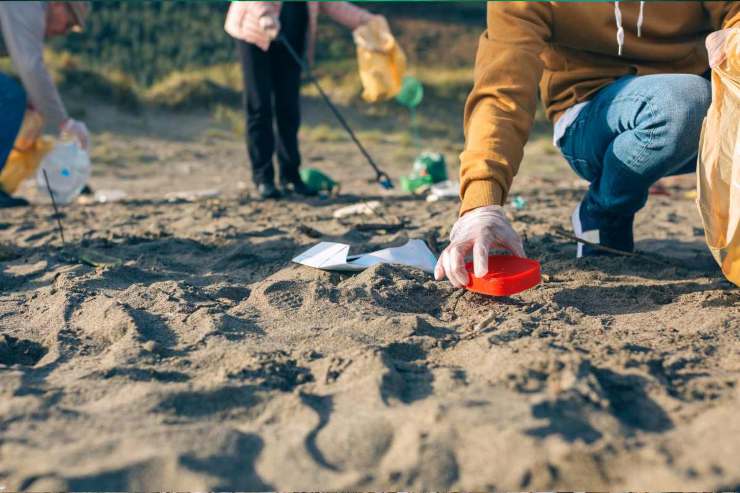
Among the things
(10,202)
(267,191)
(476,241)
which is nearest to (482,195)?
(476,241)

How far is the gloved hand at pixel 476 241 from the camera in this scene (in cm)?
183

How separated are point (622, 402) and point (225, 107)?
26.7ft

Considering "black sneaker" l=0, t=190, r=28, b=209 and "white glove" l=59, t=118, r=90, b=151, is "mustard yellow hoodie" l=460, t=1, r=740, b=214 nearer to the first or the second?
"white glove" l=59, t=118, r=90, b=151

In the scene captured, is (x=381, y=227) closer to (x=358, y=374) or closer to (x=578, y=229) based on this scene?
(x=578, y=229)

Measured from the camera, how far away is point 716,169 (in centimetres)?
189

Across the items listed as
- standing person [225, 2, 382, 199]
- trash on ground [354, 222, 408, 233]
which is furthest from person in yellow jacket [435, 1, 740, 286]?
standing person [225, 2, 382, 199]

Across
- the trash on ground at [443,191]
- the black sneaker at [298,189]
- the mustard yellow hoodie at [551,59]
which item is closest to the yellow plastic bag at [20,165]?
the black sneaker at [298,189]

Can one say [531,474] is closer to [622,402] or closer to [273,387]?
[622,402]

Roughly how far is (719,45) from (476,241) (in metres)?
0.79

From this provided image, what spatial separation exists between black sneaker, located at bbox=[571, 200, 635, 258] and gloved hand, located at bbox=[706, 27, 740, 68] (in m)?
0.63

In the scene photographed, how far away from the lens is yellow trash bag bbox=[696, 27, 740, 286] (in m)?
1.85

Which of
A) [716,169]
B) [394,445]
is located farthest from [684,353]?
[394,445]

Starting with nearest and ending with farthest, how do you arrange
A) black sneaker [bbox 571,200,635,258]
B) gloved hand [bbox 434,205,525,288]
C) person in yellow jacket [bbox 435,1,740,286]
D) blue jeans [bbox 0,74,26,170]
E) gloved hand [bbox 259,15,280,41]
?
1. gloved hand [bbox 434,205,525,288]
2. person in yellow jacket [bbox 435,1,740,286]
3. black sneaker [bbox 571,200,635,258]
4. blue jeans [bbox 0,74,26,170]
5. gloved hand [bbox 259,15,280,41]

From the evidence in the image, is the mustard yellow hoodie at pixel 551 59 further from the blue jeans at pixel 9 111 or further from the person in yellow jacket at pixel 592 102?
the blue jeans at pixel 9 111
